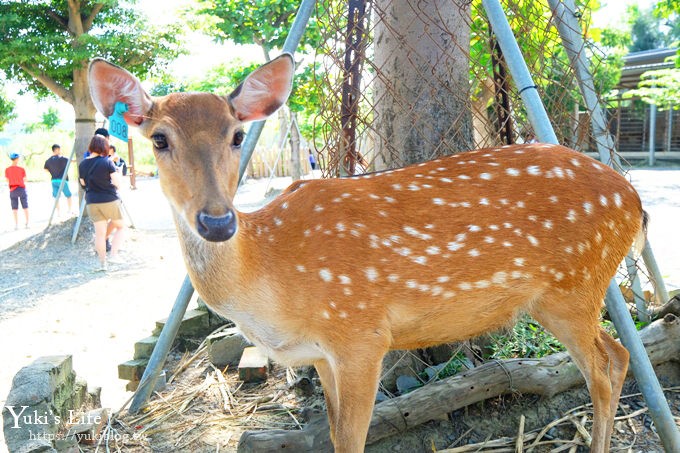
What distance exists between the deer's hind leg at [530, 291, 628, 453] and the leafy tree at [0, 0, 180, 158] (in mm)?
10358

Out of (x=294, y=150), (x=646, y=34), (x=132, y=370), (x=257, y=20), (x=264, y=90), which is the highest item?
(x=646, y=34)

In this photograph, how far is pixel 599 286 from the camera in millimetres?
2664

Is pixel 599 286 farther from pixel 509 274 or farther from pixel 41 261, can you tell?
pixel 41 261

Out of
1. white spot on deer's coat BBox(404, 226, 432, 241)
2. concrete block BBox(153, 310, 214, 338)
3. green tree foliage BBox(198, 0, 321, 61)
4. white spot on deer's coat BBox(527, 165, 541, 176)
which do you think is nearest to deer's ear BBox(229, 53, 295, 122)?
white spot on deer's coat BBox(404, 226, 432, 241)

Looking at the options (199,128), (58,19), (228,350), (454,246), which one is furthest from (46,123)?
(454,246)

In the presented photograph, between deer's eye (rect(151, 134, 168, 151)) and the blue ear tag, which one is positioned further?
the blue ear tag

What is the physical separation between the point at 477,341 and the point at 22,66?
35.6ft

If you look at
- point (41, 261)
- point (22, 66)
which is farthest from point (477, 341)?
point (22, 66)

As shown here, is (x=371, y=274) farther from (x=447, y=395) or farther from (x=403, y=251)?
(x=447, y=395)

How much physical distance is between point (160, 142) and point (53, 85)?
10.9 meters

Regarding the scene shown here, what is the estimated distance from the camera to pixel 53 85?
11766mm

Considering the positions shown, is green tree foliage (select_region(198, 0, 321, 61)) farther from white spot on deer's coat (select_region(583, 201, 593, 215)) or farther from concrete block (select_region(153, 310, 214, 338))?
white spot on deer's coat (select_region(583, 201, 593, 215))

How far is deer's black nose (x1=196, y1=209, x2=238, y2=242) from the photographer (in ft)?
6.78

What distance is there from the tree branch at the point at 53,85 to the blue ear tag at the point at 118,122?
10.3 m
